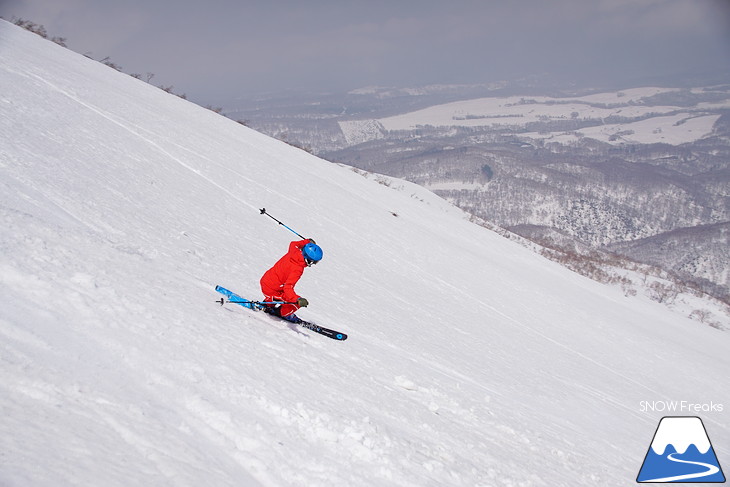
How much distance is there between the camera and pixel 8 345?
3.22 m

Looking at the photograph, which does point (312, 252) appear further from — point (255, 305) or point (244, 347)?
point (244, 347)

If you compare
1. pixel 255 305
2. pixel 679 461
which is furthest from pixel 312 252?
pixel 679 461

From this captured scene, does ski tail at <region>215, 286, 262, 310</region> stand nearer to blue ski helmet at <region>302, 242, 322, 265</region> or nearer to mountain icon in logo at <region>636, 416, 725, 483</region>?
blue ski helmet at <region>302, 242, 322, 265</region>

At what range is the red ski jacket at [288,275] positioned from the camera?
20.6 ft

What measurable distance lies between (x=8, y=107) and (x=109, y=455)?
11493 millimetres

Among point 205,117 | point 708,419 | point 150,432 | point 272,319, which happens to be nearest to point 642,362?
point 708,419

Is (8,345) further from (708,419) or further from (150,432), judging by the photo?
(708,419)

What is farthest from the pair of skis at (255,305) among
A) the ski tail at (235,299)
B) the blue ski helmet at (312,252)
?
the blue ski helmet at (312,252)

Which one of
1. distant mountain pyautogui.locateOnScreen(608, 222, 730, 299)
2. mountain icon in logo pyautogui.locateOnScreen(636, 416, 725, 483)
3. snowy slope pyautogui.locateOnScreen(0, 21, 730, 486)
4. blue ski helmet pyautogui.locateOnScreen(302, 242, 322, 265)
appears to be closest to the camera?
snowy slope pyautogui.locateOnScreen(0, 21, 730, 486)

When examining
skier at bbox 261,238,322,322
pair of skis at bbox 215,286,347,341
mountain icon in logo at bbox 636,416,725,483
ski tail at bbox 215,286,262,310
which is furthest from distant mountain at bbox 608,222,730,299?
ski tail at bbox 215,286,262,310

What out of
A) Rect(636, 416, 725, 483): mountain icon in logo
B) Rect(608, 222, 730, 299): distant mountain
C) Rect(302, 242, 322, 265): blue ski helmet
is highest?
Rect(608, 222, 730, 299): distant mountain

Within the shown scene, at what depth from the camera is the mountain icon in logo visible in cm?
727

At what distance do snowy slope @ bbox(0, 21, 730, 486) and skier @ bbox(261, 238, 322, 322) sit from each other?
0.37 metres

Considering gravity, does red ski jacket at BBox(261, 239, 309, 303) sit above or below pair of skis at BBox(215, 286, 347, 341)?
above
